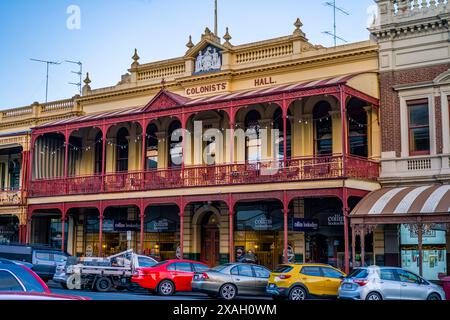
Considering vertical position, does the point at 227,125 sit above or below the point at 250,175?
above

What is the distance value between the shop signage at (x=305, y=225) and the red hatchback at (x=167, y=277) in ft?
14.9

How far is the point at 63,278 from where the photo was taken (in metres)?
23.0

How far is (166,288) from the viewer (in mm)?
21312

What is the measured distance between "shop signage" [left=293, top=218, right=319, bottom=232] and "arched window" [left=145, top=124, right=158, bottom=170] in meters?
10.2

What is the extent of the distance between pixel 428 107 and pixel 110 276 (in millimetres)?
13348

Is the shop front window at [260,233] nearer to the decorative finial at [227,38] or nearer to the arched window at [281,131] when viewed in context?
the arched window at [281,131]

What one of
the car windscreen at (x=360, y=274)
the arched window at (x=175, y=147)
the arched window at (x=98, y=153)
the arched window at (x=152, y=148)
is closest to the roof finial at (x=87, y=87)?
the arched window at (x=98, y=153)

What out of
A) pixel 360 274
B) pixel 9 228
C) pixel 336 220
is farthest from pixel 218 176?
pixel 9 228

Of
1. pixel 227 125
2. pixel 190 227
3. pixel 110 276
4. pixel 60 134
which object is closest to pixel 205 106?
pixel 227 125

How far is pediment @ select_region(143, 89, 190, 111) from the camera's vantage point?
28.7m

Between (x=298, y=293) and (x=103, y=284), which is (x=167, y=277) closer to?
(x=103, y=284)

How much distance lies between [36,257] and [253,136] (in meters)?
10.6

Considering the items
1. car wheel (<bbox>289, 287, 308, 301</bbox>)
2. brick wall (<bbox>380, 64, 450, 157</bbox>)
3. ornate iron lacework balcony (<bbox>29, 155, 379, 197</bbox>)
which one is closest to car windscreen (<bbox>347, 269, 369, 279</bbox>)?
car wheel (<bbox>289, 287, 308, 301</bbox>)
